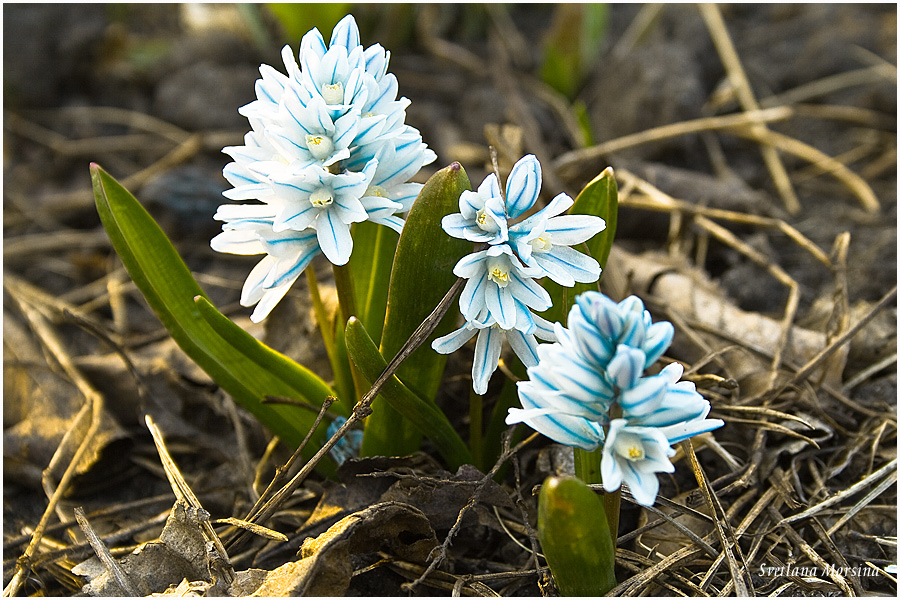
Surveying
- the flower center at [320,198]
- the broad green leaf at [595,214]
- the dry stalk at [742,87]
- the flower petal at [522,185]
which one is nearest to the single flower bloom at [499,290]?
the flower petal at [522,185]

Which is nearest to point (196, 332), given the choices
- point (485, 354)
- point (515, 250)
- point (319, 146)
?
point (319, 146)

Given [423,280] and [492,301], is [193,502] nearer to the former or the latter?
[423,280]

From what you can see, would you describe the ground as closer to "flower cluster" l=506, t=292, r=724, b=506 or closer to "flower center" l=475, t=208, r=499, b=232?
"flower cluster" l=506, t=292, r=724, b=506

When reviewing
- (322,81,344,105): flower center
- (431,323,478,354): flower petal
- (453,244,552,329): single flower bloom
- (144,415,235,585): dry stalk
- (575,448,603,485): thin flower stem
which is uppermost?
(322,81,344,105): flower center

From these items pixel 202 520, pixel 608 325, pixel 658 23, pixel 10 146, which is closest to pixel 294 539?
pixel 202 520

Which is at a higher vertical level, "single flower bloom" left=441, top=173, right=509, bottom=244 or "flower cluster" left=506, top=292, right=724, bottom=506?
"single flower bloom" left=441, top=173, right=509, bottom=244

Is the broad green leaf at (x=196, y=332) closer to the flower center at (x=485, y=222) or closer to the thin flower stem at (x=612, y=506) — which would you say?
the flower center at (x=485, y=222)

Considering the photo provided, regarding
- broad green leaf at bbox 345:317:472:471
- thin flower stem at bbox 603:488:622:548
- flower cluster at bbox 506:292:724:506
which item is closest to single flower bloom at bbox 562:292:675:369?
flower cluster at bbox 506:292:724:506

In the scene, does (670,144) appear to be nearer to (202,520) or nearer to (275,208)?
(275,208)
